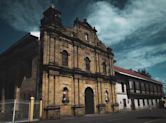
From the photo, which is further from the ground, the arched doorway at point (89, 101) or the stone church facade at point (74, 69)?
the stone church facade at point (74, 69)

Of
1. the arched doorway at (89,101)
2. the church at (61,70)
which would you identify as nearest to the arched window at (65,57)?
the church at (61,70)

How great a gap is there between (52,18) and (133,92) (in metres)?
21.1

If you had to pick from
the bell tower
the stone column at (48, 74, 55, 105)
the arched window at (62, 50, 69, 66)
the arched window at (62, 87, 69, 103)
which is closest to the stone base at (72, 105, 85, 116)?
the arched window at (62, 87, 69, 103)

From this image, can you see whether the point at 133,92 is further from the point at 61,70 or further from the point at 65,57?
the point at 61,70

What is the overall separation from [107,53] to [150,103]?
19611 millimetres

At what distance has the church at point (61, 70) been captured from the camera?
17.4 meters

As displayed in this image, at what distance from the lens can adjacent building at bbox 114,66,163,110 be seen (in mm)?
29125

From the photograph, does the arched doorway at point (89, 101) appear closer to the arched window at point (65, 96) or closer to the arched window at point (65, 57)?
the arched window at point (65, 96)

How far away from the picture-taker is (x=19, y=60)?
2111 cm

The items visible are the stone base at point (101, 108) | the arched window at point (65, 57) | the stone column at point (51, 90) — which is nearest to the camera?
the stone column at point (51, 90)

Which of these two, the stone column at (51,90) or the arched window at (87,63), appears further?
the arched window at (87,63)

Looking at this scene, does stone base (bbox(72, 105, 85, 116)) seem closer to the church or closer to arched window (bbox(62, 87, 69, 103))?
the church

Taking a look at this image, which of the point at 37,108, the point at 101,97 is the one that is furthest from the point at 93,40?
the point at 37,108

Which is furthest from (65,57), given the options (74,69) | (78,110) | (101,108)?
(101,108)
